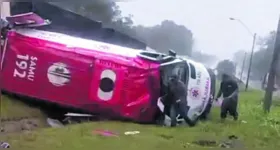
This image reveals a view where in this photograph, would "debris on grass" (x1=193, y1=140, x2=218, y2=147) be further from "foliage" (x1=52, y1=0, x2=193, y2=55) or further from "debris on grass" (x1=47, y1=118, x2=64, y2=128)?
"debris on grass" (x1=47, y1=118, x2=64, y2=128)

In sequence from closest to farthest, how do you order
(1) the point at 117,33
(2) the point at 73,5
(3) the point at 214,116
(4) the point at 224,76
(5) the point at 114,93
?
(2) the point at 73,5 → (1) the point at 117,33 → (5) the point at 114,93 → (4) the point at 224,76 → (3) the point at 214,116

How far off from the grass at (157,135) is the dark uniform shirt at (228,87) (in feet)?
0.47

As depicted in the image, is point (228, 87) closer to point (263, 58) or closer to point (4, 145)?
point (263, 58)

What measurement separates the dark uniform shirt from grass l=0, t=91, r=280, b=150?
0.14 metres

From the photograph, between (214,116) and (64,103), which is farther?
(214,116)

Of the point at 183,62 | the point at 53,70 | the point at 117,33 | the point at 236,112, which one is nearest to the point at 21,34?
the point at 53,70

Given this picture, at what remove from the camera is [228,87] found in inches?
236

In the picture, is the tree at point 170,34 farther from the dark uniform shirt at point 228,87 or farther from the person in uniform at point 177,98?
the dark uniform shirt at point 228,87

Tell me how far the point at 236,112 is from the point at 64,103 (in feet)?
6.98

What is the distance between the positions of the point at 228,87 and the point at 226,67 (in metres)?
1.30

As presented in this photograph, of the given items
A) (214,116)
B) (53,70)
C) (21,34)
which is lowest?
(214,116)

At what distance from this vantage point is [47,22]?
15.8ft

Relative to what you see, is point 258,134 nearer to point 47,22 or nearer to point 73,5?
point 47,22

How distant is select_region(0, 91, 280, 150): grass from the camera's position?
11.0 feet
